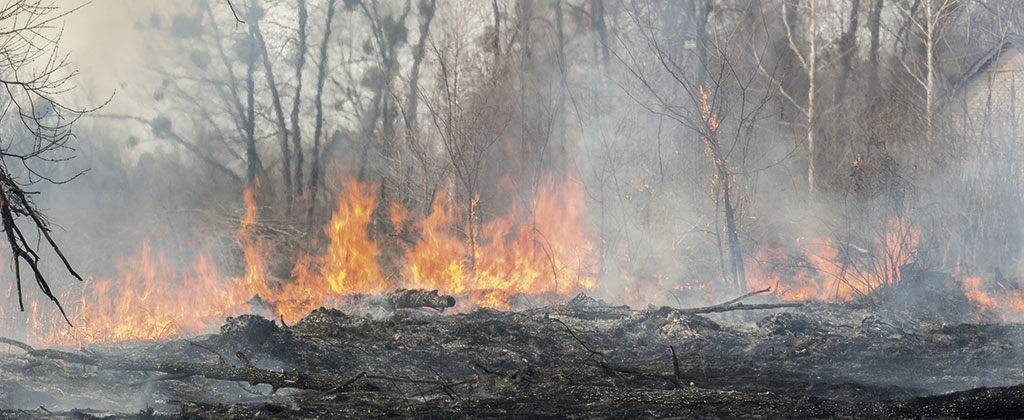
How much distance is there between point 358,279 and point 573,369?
735cm

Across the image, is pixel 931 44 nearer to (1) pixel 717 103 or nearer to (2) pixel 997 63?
(2) pixel 997 63

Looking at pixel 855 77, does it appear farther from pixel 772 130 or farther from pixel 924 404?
pixel 924 404

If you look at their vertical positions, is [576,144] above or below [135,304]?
above

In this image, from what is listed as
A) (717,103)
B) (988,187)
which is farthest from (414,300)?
(988,187)

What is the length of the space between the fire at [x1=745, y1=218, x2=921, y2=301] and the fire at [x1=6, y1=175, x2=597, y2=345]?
3.27m

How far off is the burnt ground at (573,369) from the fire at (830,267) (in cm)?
132

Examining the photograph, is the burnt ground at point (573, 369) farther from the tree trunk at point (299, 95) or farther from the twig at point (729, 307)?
the tree trunk at point (299, 95)

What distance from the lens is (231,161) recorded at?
24359mm

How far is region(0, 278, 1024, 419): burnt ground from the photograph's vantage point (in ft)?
21.4

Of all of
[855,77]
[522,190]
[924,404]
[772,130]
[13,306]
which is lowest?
[924,404]

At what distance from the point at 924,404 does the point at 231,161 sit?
21920mm

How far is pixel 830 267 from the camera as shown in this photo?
48.4 ft

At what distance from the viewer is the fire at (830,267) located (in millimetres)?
12523

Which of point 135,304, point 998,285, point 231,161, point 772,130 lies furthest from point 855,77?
point 135,304
